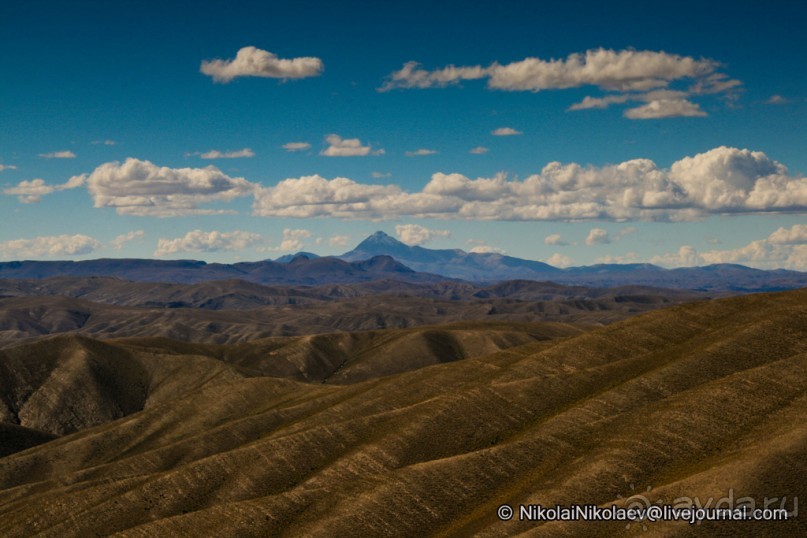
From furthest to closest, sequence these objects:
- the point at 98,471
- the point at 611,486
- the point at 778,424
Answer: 1. the point at 98,471
2. the point at 778,424
3. the point at 611,486

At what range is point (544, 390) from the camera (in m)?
125

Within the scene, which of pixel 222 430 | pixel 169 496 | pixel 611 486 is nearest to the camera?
pixel 611 486

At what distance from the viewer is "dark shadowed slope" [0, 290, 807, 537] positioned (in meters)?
82.8

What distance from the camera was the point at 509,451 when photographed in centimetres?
10006

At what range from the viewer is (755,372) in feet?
353

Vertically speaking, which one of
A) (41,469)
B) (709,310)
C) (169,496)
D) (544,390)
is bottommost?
(41,469)

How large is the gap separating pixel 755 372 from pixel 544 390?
107 feet

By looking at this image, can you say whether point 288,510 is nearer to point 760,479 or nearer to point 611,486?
point 611,486

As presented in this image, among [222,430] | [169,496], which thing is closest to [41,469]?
Result: [222,430]

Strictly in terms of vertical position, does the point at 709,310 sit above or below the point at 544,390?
above

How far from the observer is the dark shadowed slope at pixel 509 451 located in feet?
271

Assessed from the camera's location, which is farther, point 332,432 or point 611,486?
point 332,432

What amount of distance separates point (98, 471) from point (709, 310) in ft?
410

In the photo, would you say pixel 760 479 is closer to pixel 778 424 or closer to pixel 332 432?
pixel 778 424
